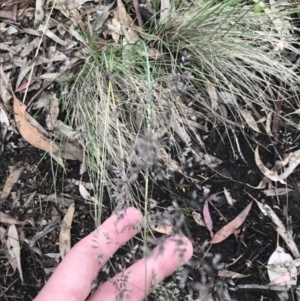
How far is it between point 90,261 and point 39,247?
0.33 m

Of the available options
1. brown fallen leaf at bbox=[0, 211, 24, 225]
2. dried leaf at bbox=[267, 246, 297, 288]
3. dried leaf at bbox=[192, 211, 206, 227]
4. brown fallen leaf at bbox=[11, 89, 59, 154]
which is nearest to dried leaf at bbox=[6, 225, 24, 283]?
brown fallen leaf at bbox=[0, 211, 24, 225]

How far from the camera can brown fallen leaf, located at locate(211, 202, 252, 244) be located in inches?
70.1

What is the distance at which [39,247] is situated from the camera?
5.81ft

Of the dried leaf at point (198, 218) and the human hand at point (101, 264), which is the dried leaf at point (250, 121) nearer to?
the dried leaf at point (198, 218)

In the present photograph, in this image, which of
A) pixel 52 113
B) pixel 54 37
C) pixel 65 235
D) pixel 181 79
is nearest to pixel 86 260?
pixel 65 235

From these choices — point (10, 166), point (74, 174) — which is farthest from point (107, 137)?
point (10, 166)

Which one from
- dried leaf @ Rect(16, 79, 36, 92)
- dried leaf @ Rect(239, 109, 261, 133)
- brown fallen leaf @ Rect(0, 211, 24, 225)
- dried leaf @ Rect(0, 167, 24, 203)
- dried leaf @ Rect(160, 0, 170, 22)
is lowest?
dried leaf @ Rect(239, 109, 261, 133)

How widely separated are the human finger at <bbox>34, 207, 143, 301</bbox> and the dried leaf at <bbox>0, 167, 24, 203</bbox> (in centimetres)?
41

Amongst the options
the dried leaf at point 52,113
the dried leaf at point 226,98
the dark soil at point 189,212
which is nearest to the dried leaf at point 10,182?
the dark soil at point 189,212

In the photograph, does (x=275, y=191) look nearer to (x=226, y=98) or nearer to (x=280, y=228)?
(x=280, y=228)

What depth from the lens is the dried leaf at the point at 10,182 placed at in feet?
5.93

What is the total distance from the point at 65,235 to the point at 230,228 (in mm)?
491

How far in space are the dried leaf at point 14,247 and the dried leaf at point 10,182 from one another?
0.10 meters

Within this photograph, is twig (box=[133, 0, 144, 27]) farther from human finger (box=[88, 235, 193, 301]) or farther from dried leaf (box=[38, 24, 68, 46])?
human finger (box=[88, 235, 193, 301])
